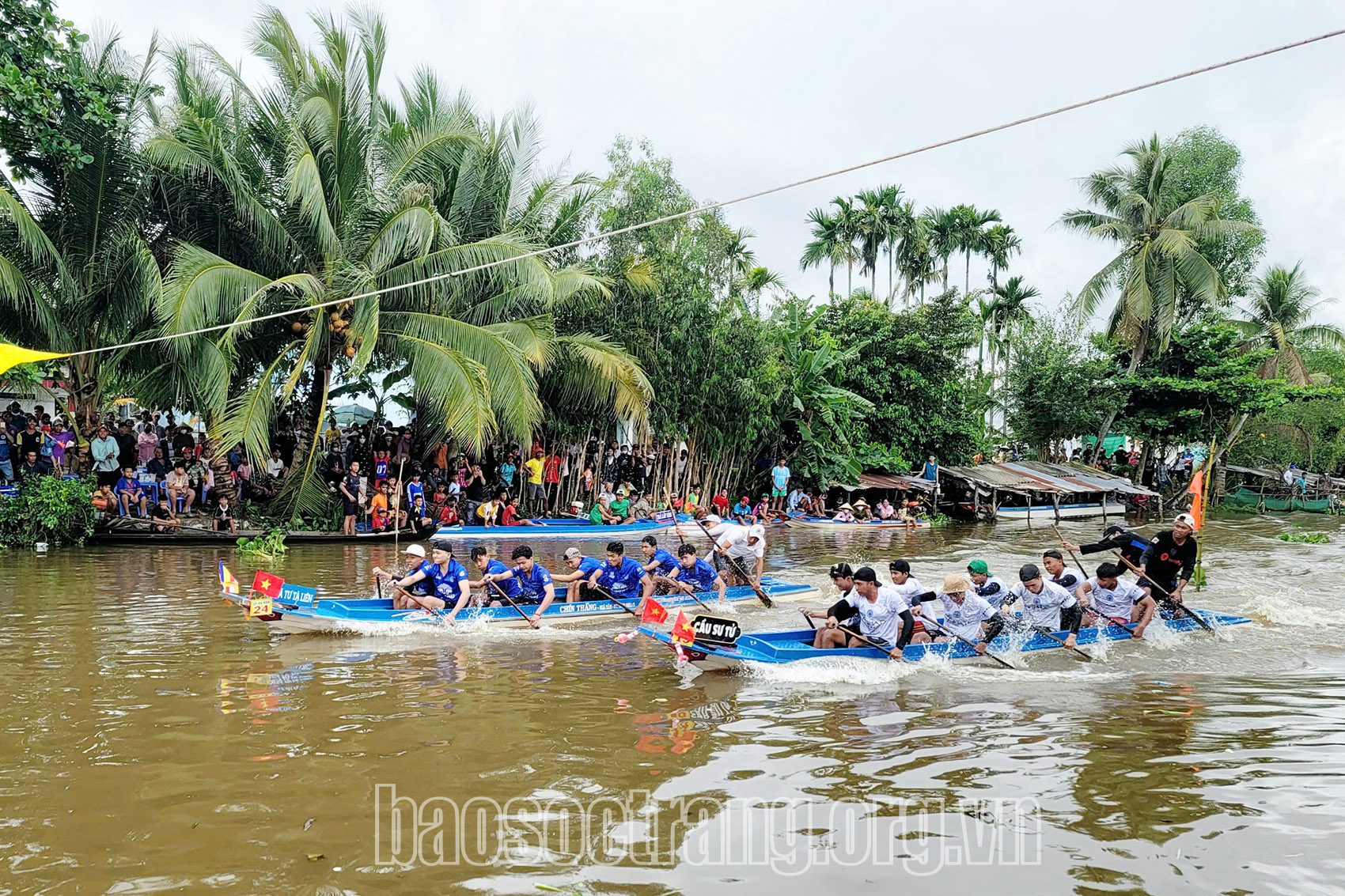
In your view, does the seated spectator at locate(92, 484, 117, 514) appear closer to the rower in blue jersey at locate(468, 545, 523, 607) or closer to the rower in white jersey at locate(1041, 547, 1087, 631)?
the rower in blue jersey at locate(468, 545, 523, 607)

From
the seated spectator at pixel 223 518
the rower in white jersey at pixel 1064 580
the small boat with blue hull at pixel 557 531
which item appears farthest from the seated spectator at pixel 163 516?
the rower in white jersey at pixel 1064 580

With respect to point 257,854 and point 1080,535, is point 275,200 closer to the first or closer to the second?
point 257,854

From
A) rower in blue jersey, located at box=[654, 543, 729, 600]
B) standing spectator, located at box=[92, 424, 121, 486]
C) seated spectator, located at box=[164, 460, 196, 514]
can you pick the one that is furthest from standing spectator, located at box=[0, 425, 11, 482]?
rower in blue jersey, located at box=[654, 543, 729, 600]

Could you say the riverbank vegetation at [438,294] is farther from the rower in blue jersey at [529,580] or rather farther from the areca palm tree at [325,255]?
the rower in blue jersey at [529,580]

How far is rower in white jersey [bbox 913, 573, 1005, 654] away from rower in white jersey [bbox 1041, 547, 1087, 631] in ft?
2.97

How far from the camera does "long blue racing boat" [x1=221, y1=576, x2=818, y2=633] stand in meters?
9.61

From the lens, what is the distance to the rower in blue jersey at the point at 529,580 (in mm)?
10852

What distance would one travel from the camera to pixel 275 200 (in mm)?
17594

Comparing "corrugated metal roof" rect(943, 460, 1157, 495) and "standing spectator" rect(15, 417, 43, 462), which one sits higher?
"standing spectator" rect(15, 417, 43, 462)

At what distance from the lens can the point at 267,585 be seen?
9.48 meters

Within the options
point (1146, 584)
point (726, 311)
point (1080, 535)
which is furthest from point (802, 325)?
point (1146, 584)

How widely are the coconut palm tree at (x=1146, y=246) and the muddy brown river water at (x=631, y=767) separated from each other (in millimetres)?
23617

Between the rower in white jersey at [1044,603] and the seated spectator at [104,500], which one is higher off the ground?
the seated spectator at [104,500]

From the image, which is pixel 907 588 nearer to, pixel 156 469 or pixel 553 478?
pixel 553 478
